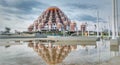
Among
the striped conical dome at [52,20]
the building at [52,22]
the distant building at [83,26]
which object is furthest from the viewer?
the striped conical dome at [52,20]

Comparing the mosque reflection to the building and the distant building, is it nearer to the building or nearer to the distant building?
the distant building

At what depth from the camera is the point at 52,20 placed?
4850 cm

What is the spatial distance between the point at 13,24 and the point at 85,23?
1071 cm

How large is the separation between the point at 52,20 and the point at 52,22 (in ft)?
3.97

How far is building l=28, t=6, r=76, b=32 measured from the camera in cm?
4453

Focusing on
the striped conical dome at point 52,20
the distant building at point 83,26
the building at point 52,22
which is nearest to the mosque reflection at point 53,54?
the distant building at point 83,26

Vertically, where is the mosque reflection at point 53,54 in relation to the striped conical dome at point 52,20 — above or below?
below

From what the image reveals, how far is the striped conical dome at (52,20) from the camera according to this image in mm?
44875

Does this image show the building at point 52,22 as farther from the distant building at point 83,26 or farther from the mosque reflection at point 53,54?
the mosque reflection at point 53,54

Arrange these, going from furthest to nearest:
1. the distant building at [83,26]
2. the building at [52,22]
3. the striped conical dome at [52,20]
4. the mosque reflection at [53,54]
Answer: the striped conical dome at [52,20], the building at [52,22], the distant building at [83,26], the mosque reflection at [53,54]

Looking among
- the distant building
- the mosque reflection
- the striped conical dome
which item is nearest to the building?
the striped conical dome

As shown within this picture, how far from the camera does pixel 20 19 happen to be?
36.9m

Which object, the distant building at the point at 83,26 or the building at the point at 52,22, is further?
the building at the point at 52,22

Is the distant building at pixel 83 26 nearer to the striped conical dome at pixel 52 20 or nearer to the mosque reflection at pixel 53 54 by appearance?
the striped conical dome at pixel 52 20
